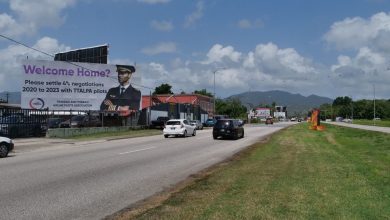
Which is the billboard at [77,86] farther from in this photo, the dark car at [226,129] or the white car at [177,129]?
the dark car at [226,129]

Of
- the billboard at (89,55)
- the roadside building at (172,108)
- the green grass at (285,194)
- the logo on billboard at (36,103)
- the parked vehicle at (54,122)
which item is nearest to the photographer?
the green grass at (285,194)

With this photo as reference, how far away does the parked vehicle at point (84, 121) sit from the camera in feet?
146

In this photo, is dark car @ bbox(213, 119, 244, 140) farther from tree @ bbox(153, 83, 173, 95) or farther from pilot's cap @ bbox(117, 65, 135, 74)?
tree @ bbox(153, 83, 173, 95)

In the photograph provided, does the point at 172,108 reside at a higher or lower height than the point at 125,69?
lower

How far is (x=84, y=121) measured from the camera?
45500mm

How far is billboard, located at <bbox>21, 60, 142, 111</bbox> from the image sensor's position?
154 feet

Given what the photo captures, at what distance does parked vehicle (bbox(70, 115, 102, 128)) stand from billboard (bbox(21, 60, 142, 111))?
109 inches

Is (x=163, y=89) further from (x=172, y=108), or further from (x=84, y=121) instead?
(x=84, y=121)

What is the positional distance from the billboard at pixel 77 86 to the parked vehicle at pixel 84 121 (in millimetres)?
2770

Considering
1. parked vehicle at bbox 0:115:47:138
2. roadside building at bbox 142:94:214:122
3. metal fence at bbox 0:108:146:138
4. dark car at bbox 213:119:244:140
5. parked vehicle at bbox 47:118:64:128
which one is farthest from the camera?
roadside building at bbox 142:94:214:122

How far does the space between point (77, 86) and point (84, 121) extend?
5.24 metres

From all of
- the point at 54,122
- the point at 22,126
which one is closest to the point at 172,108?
the point at 54,122

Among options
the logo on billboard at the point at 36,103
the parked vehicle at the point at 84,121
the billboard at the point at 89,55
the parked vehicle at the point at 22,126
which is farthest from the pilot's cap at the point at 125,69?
the parked vehicle at the point at 22,126

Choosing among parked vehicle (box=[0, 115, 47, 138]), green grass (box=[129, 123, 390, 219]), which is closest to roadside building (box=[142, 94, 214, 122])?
parked vehicle (box=[0, 115, 47, 138])
